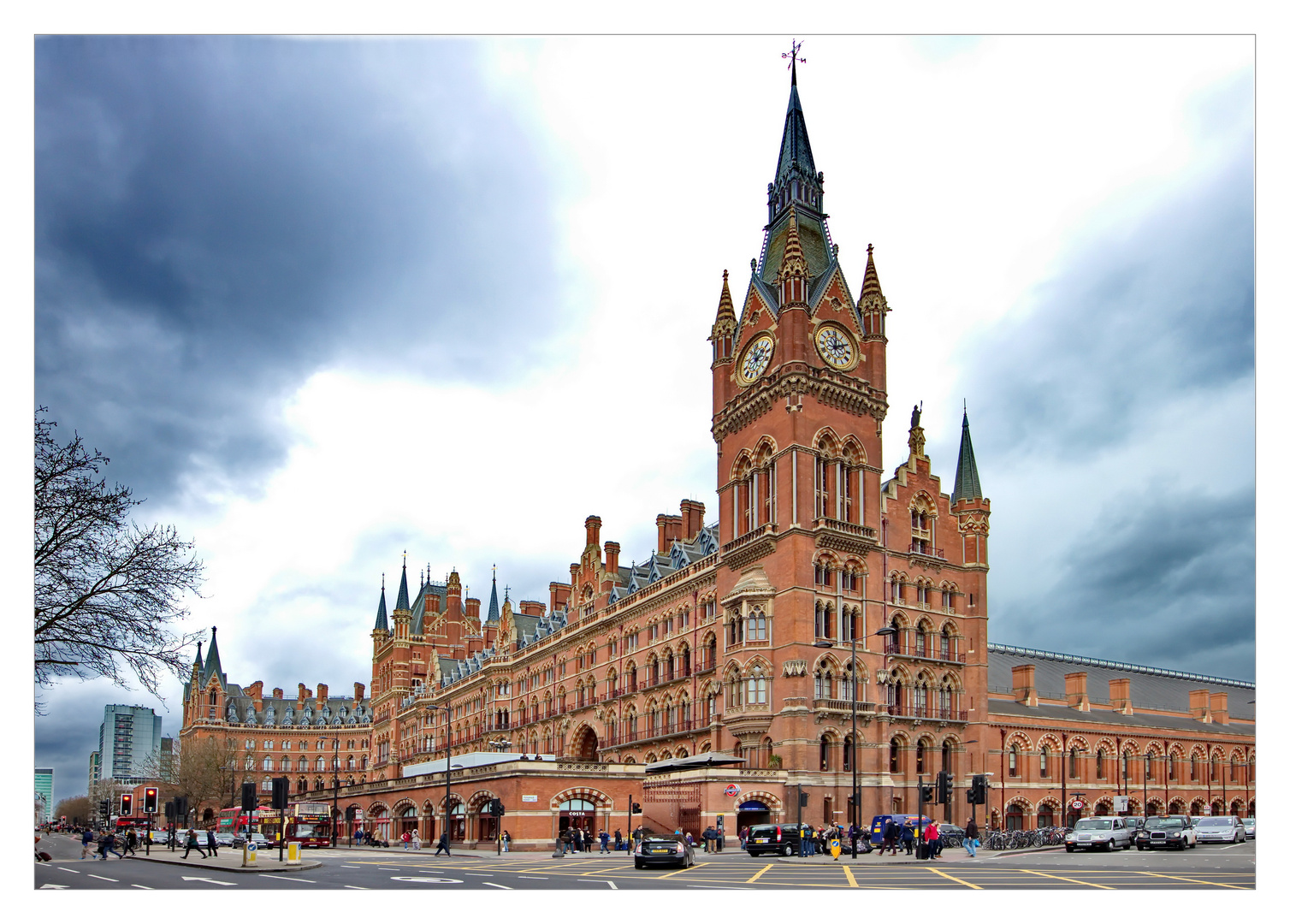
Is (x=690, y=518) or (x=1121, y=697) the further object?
(x=1121, y=697)

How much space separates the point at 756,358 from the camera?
71.6 metres

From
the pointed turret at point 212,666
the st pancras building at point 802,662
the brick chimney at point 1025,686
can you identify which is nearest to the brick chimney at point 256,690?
the pointed turret at point 212,666

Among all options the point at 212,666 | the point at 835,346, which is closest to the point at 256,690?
the point at 212,666

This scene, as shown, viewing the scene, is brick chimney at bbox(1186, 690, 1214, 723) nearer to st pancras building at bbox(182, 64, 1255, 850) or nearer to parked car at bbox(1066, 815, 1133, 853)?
st pancras building at bbox(182, 64, 1255, 850)

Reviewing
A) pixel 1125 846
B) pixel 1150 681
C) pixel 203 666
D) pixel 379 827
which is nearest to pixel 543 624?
pixel 379 827

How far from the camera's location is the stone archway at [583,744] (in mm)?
88938

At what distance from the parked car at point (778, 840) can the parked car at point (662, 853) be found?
401 inches

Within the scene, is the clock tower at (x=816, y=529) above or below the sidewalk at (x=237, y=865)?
above

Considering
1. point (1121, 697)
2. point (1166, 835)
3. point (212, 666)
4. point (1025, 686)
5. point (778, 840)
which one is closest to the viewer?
point (1166, 835)

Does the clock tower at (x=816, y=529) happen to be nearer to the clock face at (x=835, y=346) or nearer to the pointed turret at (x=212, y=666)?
the clock face at (x=835, y=346)

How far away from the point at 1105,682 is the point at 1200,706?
27.0 feet

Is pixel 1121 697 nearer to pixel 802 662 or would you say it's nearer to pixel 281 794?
pixel 802 662

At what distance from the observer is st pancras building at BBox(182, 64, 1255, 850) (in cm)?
6353
